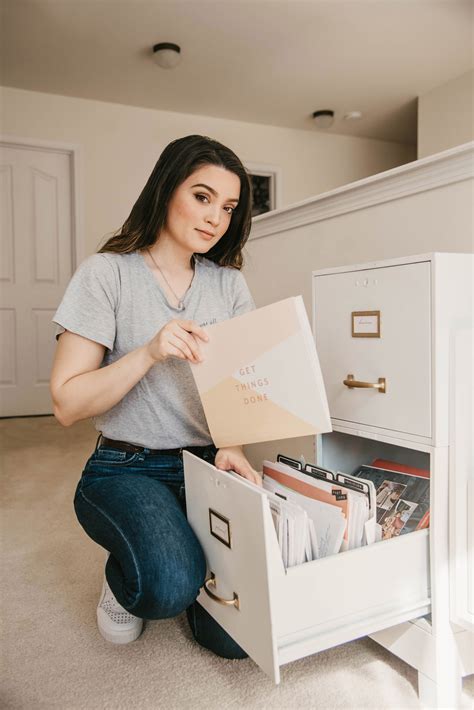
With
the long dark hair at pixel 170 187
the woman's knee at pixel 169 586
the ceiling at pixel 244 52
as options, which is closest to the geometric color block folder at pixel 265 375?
the woman's knee at pixel 169 586

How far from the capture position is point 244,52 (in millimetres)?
3568

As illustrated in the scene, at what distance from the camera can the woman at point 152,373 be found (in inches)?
40.3

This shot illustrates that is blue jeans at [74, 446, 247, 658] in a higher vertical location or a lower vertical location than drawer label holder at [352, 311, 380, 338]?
lower

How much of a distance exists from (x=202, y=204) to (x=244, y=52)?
281cm

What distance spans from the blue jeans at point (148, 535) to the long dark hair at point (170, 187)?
0.46 metres

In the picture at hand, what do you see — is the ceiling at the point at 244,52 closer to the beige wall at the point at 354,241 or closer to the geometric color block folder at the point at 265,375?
the beige wall at the point at 354,241

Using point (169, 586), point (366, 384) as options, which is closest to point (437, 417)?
point (366, 384)

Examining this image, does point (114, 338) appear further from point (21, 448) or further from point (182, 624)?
point (21, 448)

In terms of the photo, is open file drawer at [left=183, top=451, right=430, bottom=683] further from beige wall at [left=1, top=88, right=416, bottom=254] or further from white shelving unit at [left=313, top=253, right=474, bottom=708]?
beige wall at [left=1, top=88, right=416, bottom=254]

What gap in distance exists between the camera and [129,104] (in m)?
4.28

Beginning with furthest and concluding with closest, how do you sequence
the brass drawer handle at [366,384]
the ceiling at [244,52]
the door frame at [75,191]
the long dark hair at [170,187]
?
the door frame at [75,191] < the ceiling at [244,52] < the long dark hair at [170,187] < the brass drawer handle at [366,384]

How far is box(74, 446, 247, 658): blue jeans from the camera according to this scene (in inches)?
39.2

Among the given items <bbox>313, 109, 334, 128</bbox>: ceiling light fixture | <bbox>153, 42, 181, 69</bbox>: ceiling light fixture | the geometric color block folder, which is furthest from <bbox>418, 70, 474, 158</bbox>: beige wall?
the geometric color block folder

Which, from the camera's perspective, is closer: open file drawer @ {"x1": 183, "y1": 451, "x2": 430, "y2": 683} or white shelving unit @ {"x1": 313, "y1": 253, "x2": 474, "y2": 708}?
open file drawer @ {"x1": 183, "y1": 451, "x2": 430, "y2": 683}
